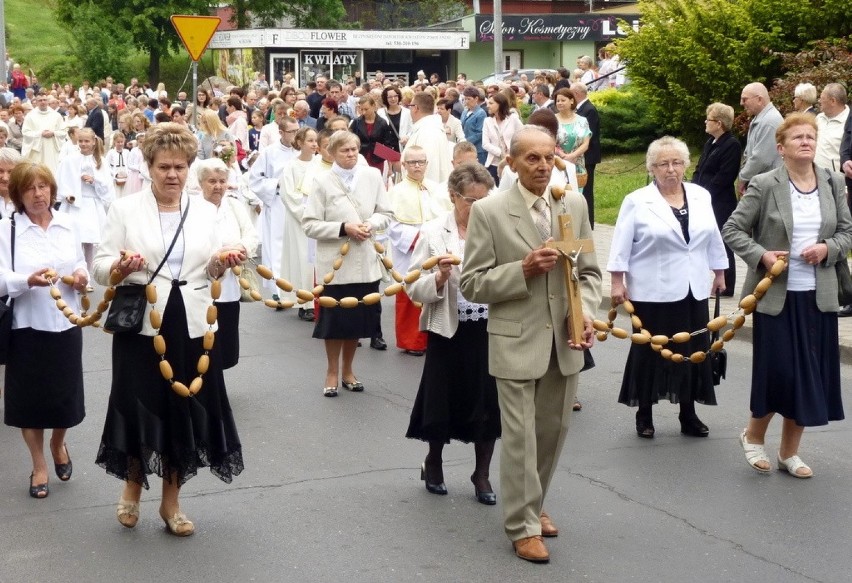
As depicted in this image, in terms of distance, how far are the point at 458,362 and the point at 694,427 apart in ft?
6.86

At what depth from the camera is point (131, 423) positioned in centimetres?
635

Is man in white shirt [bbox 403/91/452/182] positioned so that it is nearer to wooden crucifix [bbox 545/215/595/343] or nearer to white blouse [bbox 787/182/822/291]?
white blouse [bbox 787/182/822/291]

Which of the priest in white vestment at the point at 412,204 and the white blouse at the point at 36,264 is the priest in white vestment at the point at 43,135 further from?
the white blouse at the point at 36,264

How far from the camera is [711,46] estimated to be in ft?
72.1

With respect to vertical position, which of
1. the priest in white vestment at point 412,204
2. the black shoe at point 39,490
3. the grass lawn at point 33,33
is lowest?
the black shoe at point 39,490

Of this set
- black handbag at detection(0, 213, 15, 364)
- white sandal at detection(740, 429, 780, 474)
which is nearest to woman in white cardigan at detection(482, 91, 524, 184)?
white sandal at detection(740, 429, 780, 474)

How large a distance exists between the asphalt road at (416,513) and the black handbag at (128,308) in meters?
1.05

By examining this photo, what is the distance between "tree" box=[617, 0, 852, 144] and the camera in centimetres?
2119

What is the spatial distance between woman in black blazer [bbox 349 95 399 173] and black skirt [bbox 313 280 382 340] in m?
7.17

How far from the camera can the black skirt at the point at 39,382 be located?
716 centimetres

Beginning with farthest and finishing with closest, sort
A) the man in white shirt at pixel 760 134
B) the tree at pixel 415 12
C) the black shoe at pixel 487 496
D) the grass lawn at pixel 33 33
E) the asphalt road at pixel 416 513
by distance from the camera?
the grass lawn at pixel 33 33, the tree at pixel 415 12, the man in white shirt at pixel 760 134, the black shoe at pixel 487 496, the asphalt road at pixel 416 513

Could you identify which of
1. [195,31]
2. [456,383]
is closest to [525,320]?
[456,383]

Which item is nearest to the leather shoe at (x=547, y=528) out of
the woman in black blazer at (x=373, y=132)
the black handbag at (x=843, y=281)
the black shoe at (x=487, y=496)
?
the black shoe at (x=487, y=496)

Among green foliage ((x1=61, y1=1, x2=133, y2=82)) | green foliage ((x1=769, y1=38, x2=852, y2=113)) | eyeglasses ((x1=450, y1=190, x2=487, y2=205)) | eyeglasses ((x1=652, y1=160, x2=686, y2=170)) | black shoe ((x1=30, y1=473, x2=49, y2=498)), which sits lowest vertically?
black shoe ((x1=30, y1=473, x2=49, y2=498))
